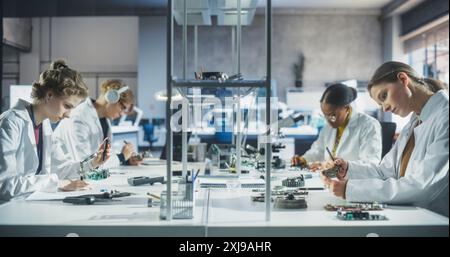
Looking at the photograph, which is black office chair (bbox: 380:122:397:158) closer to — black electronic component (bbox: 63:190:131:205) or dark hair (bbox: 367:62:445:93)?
dark hair (bbox: 367:62:445:93)

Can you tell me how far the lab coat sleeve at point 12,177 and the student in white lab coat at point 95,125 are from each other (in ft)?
3.17

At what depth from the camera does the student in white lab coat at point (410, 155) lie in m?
1.60

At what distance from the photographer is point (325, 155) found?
12.1 ft

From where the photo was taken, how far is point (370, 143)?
3119 mm

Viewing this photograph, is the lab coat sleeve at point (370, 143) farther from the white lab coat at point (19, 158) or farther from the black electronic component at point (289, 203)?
the white lab coat at point (19, 158)

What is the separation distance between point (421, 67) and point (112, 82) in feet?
19.5

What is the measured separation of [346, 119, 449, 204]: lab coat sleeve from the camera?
1573 mm

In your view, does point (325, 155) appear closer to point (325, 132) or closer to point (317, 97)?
point (325, 132)

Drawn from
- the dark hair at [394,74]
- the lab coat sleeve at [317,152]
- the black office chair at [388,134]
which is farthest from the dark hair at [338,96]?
the dark hair at [394,74]

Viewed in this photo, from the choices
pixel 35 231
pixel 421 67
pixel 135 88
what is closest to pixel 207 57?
pixel 135 88

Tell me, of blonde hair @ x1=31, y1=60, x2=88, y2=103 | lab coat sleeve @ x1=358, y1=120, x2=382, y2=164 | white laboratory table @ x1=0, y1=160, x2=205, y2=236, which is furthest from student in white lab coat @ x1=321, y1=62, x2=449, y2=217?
blonde hair @ x1=31, y1=60, x2=88, y2=103

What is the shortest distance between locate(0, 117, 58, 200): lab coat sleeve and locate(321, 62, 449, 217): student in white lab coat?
116cm

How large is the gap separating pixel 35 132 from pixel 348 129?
210 centimetres

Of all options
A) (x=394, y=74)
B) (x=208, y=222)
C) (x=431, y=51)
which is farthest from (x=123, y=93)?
(x=431, y=51)
